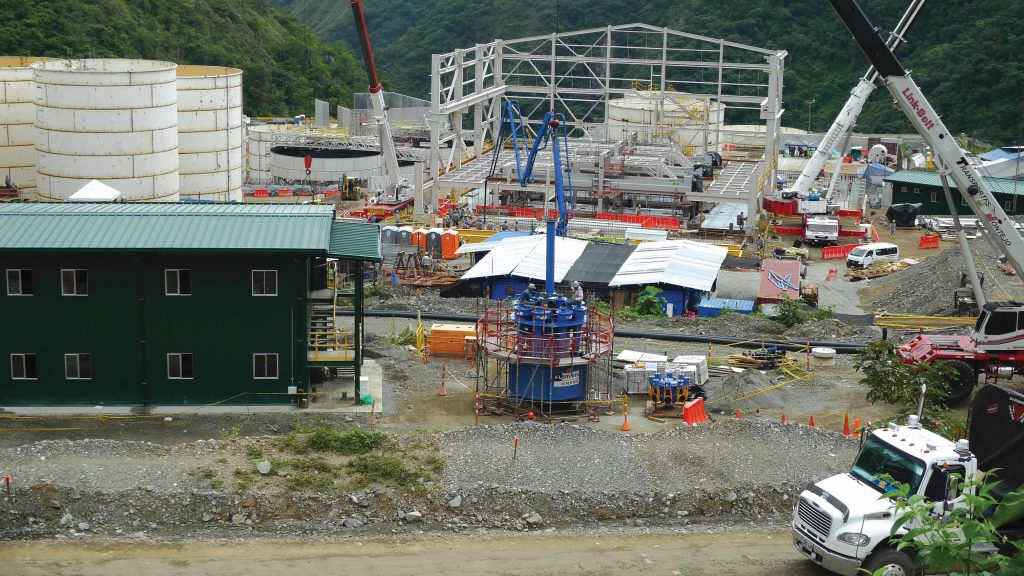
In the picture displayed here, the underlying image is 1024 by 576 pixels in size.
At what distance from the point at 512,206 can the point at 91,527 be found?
1870 inches

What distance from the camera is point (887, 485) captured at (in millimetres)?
19625

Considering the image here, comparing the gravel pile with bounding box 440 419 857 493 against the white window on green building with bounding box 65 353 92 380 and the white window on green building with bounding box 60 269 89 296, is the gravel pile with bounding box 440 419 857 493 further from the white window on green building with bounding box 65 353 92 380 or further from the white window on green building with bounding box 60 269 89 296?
the white window on green building with bounding box 60 269 89 296

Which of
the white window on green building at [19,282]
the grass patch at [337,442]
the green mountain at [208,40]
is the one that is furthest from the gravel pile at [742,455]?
the green mountain at [208,40]

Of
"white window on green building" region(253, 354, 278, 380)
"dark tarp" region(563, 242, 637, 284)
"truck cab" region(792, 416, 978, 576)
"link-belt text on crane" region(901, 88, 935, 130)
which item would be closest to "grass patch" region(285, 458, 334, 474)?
"white window on green building" region(253, 354, 278, 380)

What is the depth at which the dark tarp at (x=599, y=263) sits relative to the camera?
4628 centimetres

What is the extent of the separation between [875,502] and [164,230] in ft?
57.7

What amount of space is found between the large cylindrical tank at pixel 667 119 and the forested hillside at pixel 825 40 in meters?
23.8

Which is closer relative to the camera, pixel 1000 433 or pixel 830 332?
pixel 1000 433

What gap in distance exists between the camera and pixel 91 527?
22969mm

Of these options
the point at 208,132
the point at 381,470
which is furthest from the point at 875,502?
the point at 208,132

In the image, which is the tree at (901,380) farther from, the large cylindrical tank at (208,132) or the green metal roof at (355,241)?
the large cylindrical tank at (208,132)

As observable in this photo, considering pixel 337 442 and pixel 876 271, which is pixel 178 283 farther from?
pixel 876 271

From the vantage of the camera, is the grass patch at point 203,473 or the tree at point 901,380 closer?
the grass patch at point 203,473

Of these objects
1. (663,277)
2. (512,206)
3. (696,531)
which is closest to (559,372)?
(696,531)
